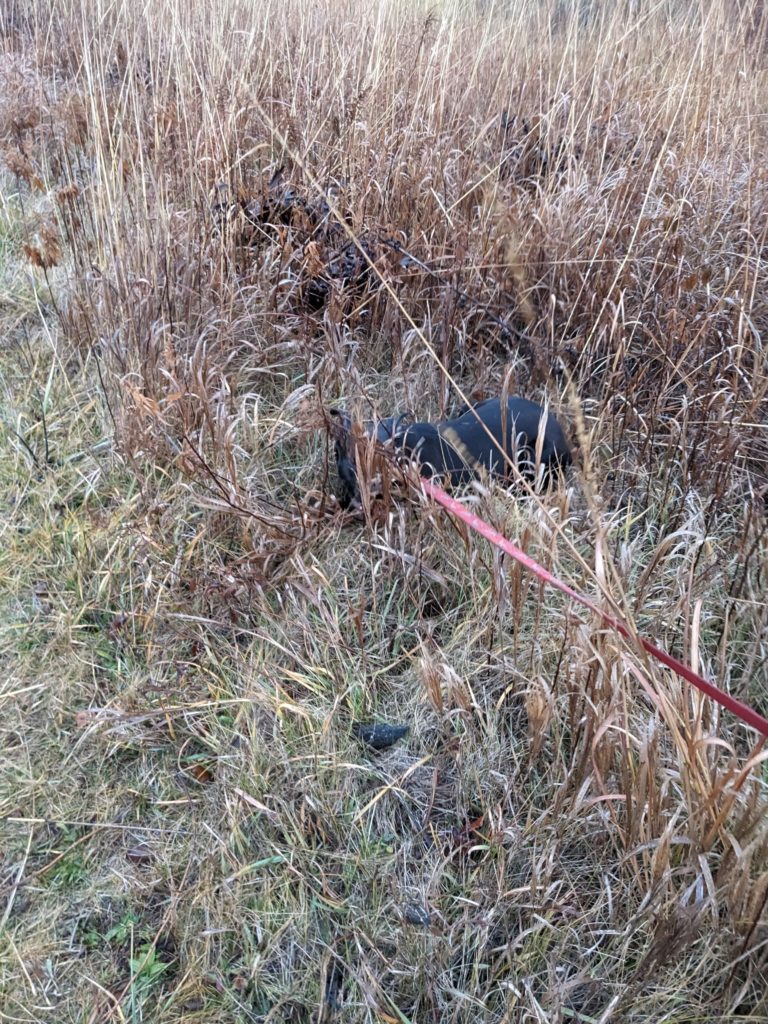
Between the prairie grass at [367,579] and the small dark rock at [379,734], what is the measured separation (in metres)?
0.02

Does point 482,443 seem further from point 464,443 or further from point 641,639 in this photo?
point 641,639

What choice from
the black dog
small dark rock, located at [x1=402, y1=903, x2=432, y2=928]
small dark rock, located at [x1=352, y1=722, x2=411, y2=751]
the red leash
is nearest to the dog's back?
the black dog

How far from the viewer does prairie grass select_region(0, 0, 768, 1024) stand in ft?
3.98

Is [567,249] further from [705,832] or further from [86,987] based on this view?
[86,987]

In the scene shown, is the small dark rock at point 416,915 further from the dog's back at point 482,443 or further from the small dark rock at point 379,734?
the dog's back at point 482,443

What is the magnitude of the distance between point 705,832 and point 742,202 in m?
2.16

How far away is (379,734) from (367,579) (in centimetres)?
39

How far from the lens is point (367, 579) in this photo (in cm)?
179

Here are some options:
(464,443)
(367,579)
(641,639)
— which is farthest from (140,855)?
(464,443)

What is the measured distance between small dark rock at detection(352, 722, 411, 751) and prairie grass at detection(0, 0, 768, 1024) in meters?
0.02

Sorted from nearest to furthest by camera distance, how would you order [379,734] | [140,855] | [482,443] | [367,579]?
[140,855] → [379,734] → [367,579] → [482,443]

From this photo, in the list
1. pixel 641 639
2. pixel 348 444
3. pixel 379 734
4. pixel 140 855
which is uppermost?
pixel 641 639

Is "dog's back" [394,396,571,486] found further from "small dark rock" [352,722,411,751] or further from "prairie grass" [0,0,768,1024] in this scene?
"small dark rock" [352,722,411,751]

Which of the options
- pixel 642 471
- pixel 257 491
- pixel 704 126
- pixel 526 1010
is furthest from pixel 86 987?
→ pixel 704 126
